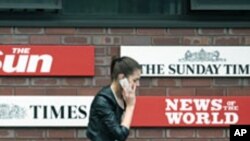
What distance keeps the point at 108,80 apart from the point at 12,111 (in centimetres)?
95

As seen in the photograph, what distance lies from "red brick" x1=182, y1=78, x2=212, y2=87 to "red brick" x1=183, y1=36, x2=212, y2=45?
346 mm

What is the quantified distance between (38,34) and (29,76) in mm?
407

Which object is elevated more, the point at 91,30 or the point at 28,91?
the point at 91,30

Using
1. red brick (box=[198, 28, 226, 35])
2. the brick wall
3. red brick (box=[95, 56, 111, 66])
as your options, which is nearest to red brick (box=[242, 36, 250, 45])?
the brick wall

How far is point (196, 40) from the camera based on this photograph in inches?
289

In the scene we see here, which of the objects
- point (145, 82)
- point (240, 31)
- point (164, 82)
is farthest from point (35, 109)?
point (240, 31)

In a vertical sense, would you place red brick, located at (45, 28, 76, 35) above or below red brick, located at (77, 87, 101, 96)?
above

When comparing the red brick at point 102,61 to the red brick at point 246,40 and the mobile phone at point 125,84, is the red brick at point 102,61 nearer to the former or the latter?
the red brick at point 246,40

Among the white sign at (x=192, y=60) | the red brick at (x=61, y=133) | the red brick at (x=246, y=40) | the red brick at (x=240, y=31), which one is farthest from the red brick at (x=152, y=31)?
the red brick at (x=61, y=133)

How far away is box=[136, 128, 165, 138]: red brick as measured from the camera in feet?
24.1

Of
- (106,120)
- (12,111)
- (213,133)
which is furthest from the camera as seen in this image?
(213,133)

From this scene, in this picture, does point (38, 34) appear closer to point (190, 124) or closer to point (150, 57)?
point (150, 57)

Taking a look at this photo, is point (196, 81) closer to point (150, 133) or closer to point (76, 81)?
point (150, 133)

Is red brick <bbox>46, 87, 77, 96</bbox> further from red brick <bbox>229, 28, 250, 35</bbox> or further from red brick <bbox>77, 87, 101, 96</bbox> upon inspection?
red brick <bbox>229, 28, 250, 35</bbox>
